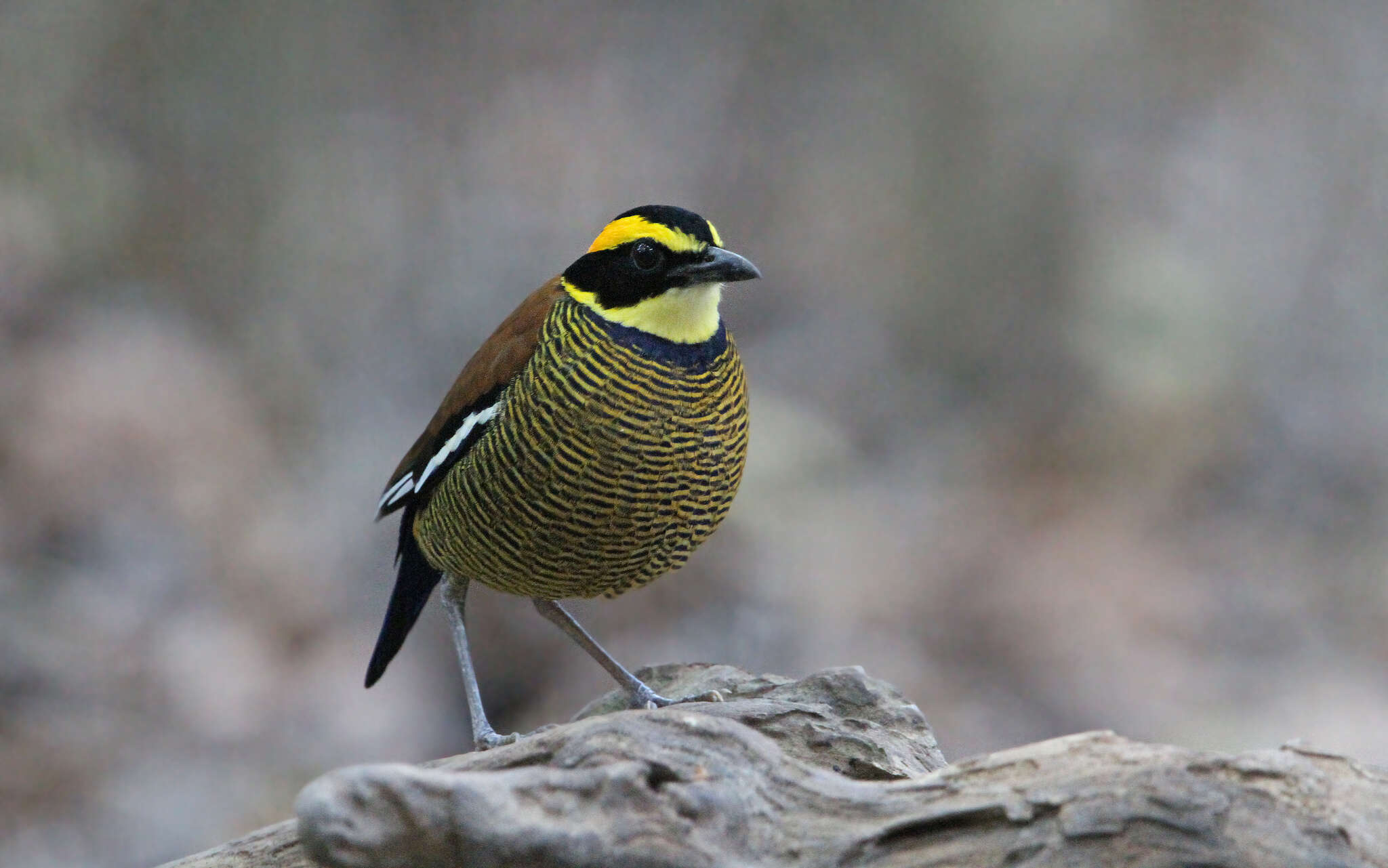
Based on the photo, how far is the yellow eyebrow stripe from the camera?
178 inches

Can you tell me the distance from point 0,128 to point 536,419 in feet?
19.4

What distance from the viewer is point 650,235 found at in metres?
4.54

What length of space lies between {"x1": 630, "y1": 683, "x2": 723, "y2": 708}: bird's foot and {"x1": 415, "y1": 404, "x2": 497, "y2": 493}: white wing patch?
114 centimetres

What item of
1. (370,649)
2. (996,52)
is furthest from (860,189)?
(370,649)

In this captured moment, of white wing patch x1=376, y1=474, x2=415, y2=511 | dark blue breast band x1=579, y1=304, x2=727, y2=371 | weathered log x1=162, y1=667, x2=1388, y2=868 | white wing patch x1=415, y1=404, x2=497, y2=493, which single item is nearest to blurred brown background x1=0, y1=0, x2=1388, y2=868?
white wing patch x1=376, y1=474, x2=415, y2=511


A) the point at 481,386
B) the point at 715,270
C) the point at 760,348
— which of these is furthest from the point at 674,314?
the point at 760,348

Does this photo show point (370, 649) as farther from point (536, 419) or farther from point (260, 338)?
point (536, 419)

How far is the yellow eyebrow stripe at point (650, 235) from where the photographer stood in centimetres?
452

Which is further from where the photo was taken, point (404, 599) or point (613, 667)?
point (404, 599)

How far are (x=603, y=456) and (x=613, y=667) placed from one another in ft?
3.96

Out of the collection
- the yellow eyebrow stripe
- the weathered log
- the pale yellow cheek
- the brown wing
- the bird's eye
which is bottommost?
the weathered log

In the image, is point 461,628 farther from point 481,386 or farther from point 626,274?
point 626,274

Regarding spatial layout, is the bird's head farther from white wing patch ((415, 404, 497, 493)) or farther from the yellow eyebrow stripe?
white wing patch ((415, 404, 497, 493))

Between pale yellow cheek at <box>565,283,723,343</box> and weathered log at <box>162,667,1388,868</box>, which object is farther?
pale yellow cheek at <box>565,283,723,343</box>
